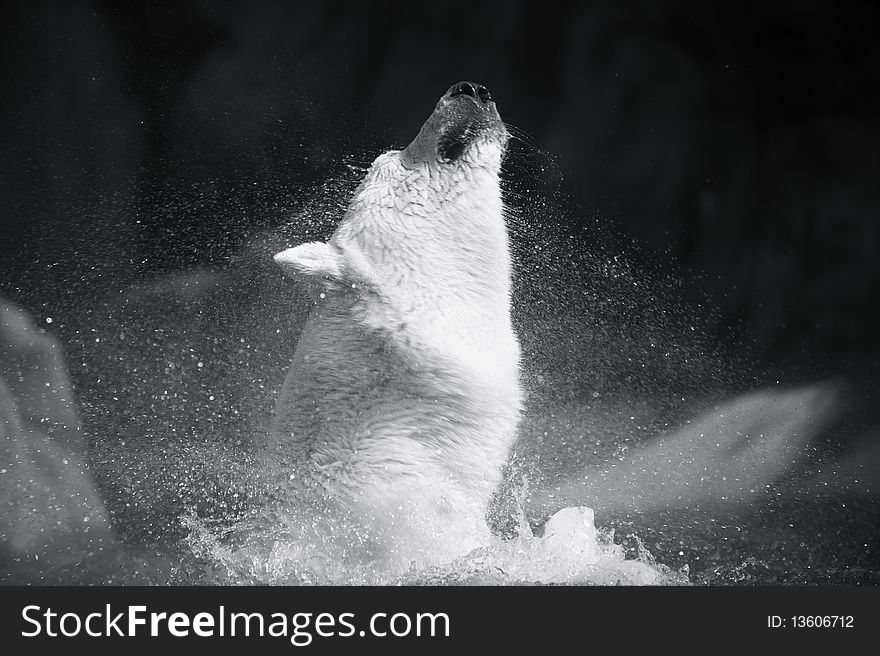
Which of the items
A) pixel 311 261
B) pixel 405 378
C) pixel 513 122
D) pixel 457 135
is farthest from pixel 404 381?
pixel 513 122

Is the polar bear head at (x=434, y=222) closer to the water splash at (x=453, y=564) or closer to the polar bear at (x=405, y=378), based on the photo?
the polar bear at (x=405, y=378)

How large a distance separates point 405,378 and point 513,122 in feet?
2.85

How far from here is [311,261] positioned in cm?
110

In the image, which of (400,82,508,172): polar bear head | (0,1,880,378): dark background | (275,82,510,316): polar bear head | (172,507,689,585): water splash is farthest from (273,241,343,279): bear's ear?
(0,1,880,378): dark background

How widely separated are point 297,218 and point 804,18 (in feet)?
4.17

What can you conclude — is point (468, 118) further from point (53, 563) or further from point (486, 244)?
point (53, 563)

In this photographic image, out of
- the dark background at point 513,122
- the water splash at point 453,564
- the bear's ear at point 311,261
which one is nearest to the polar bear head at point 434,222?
the bear's ear at point 311,261

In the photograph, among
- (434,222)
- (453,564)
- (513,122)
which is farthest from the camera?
(513,122)

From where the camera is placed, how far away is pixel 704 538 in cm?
156

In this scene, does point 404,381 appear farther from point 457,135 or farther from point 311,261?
point 457,135

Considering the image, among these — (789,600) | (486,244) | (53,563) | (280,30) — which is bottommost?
(789,600)

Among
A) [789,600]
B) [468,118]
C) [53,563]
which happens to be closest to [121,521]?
[53,563]

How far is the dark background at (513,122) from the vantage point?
5.32ft

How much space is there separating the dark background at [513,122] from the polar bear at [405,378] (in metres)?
0.54
